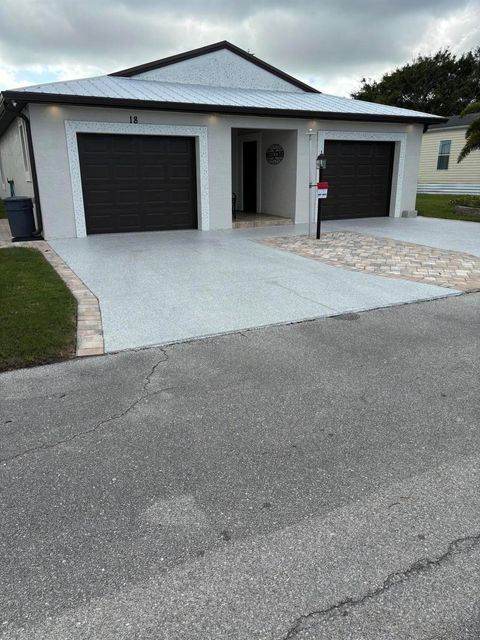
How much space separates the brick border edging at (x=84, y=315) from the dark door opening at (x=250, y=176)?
8769 millimetres

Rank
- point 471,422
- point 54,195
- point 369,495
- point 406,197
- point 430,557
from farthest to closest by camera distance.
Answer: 1. point 406,197
2. point 54,195
3. point 471,422
4. point 369,495
5. point 430,557

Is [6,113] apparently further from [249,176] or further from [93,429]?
[93,429]

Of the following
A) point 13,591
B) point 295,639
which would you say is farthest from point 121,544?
point 295,639

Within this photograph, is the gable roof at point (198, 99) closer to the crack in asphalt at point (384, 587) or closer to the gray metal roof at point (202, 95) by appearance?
the gray metal roof at point (202, 95)

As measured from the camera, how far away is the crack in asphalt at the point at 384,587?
77.1 inches

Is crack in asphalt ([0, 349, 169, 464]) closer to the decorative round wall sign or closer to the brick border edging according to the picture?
the brick border edging

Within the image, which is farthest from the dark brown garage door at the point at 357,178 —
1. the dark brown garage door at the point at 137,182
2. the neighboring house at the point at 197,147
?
the dark brown garage door at the point at 137,182

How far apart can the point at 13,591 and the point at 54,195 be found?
1072 centimetres

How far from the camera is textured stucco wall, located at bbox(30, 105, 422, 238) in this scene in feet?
36.2

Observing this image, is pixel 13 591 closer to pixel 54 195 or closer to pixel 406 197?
pixel 54 195

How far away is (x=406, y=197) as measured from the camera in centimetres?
1606

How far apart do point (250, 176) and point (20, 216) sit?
7.99 metres

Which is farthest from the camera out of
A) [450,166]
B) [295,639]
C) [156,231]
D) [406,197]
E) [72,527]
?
[450,166]

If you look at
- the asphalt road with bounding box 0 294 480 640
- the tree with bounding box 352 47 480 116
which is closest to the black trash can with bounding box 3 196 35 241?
the asphalt road with bounding box 0 294 480 640
